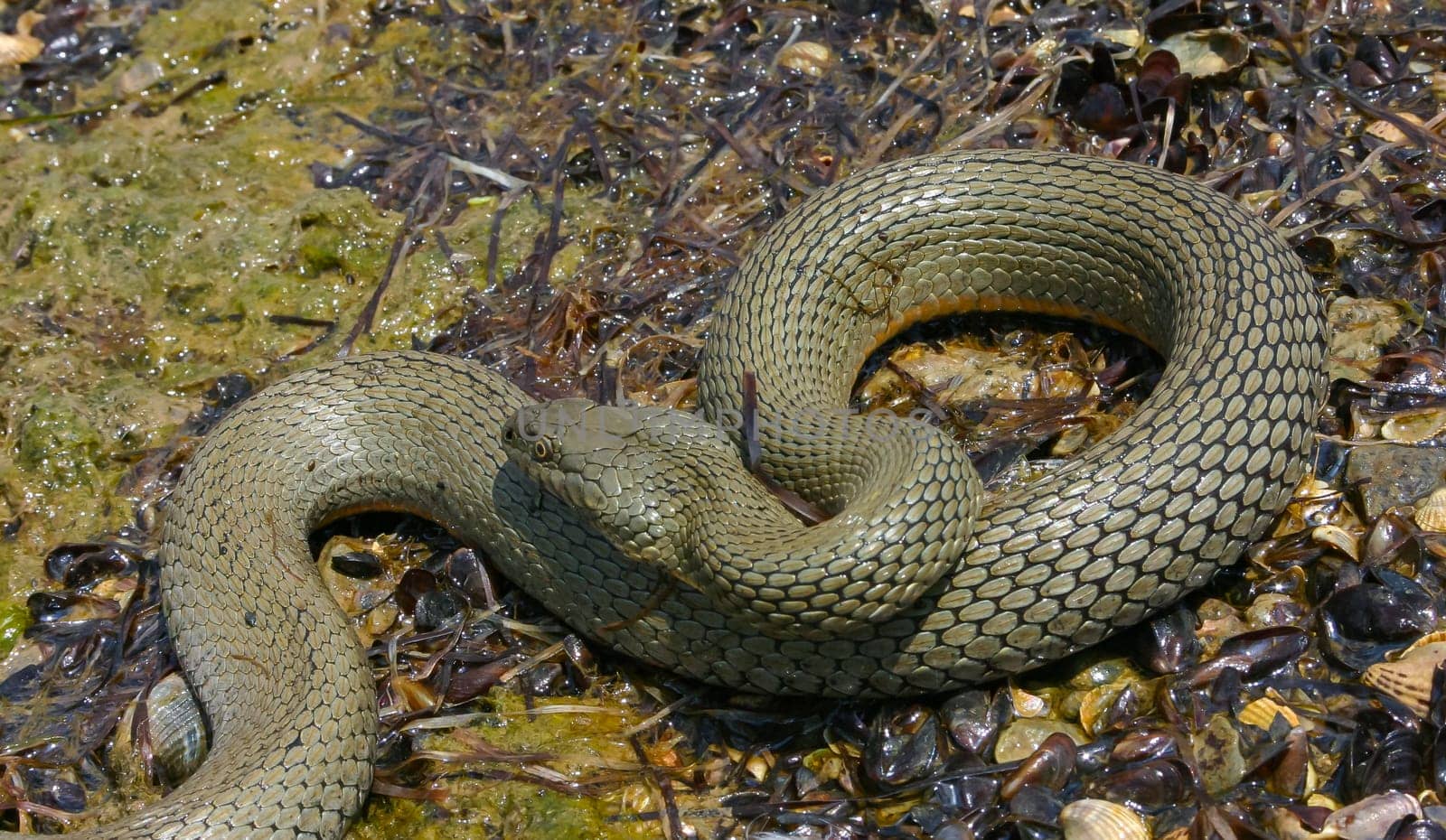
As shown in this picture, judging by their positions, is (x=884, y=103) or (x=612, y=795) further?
(x=884, y=103)

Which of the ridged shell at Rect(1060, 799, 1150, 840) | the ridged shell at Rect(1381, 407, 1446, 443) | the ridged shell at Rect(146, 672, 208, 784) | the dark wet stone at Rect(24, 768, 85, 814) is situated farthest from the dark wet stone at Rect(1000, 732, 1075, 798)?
the dark wet stone at Rect(24, 768, 85, 814)

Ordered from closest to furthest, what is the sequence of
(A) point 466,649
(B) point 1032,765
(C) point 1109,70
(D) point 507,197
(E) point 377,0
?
(B) point 1032,765 < (A) point 466,649 < (C) point 1109,70 < (D) point 507,197 < (E) point 377,0

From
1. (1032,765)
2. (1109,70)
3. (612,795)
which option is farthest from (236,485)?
(1109,70)

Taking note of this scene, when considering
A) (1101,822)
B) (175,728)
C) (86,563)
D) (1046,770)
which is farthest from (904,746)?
(86,563)

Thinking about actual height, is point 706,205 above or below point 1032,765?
above

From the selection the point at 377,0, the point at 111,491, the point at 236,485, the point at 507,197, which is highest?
the point at 377,0

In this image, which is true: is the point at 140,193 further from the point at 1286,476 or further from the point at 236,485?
the point at 1286,476

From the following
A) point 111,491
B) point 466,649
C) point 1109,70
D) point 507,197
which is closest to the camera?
point 466,649

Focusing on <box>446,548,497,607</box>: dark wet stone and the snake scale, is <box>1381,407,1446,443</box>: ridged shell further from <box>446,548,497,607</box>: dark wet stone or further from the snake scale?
<box>446,548,497,607</box>: dark wet stone
